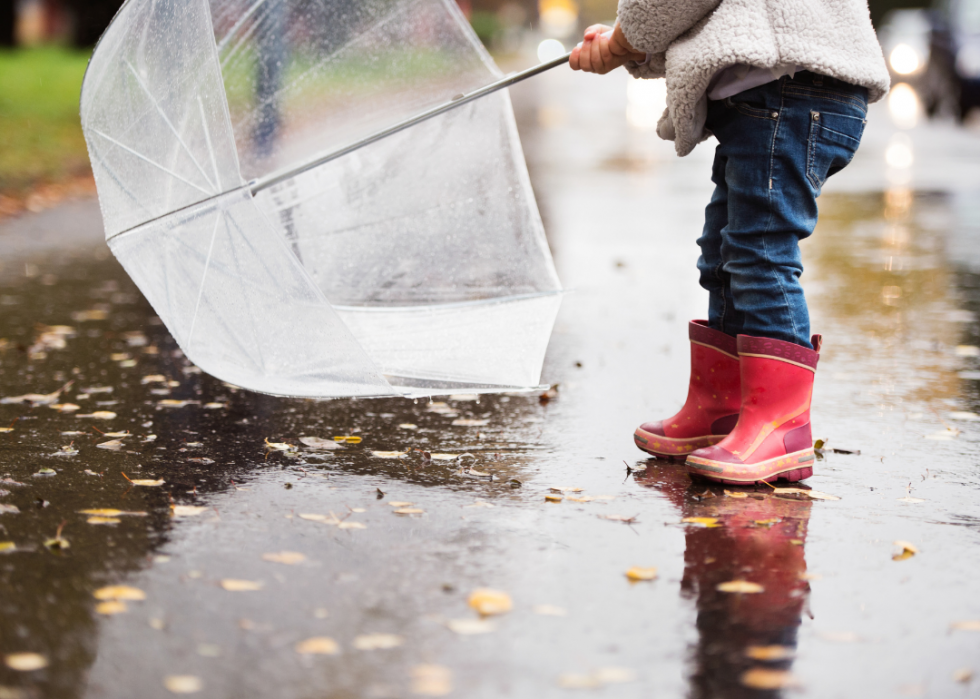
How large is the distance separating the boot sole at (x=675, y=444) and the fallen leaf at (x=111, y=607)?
184 centimetres

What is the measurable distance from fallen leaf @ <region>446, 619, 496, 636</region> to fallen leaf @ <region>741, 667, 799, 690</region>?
1.78 ft

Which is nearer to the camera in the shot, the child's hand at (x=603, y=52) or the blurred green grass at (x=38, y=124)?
the child's hand at (x=603, y=52)

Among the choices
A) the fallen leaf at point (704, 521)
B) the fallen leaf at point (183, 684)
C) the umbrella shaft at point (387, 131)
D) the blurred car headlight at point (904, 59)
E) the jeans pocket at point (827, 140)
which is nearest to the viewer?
the fallen leaf at point (183, 684)

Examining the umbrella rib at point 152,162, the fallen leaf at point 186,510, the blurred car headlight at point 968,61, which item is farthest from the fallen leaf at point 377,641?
the blurred car headlight at point 968,61

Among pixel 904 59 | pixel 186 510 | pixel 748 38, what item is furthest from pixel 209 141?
pixel 904 59

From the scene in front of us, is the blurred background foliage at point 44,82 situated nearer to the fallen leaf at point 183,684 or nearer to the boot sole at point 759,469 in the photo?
the boot sole at point 759,469

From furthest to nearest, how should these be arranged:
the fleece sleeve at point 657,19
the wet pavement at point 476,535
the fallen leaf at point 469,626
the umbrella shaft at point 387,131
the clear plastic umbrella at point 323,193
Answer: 1. the umbrella shaft at point 387,131
2. the clear plastic umbrella at point 323,193
3. the fleece sleeve at point 657,19
4. the fallen leaf at point 469,626
5. the wet pavement at point 476,535

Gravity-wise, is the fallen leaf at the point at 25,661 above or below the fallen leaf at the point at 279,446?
below

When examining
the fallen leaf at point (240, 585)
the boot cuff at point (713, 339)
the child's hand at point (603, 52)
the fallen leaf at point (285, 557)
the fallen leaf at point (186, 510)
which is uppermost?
the child's hand at point (603, 52)

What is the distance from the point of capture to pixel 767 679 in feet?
7.80

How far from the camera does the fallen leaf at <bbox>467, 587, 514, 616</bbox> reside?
105 inches

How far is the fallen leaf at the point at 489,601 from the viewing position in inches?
105

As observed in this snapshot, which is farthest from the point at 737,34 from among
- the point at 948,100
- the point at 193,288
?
the point at 948,100

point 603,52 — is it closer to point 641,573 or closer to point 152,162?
point 152,162
